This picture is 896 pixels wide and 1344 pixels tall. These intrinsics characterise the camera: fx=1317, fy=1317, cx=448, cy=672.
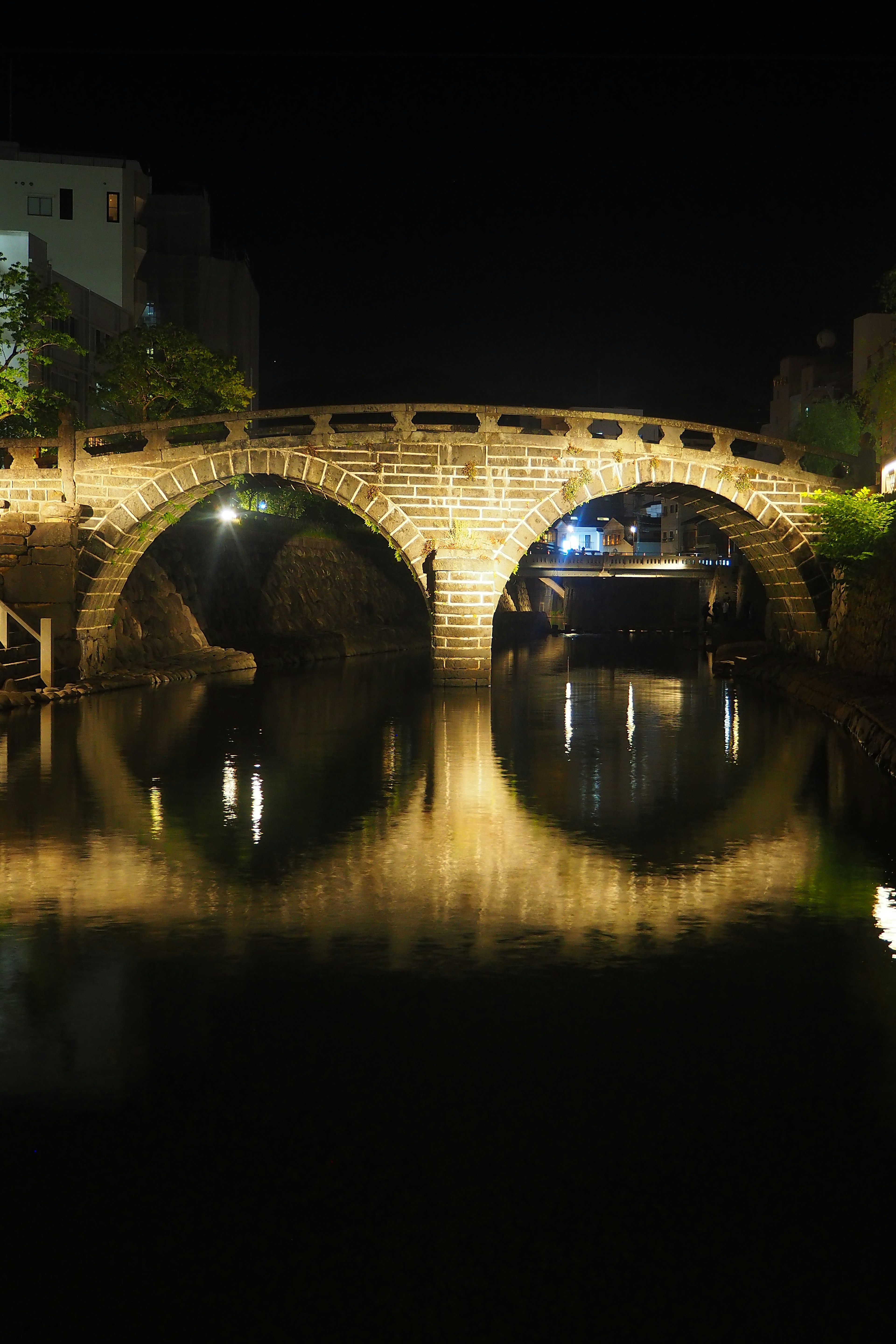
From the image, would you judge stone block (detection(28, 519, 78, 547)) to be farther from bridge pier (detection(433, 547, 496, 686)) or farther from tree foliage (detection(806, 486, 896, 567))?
tree foliage (detection(806, 486, 896, 567))

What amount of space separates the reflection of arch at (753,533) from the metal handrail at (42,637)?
9864 millimetres

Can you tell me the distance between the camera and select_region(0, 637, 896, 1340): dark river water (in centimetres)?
454

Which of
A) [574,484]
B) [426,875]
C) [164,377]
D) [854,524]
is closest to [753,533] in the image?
[854,524]

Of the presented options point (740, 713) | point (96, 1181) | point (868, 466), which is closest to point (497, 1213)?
point (96, 1181)

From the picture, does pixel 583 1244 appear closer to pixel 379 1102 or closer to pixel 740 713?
pixel 379 1102

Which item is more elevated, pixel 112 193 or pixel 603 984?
pixel 112 193

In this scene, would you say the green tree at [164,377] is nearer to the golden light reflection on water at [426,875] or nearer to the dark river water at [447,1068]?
the golden light reflection on water at [426,875]

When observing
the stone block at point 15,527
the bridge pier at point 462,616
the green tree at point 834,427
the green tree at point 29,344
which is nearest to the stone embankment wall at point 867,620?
the bridge pier at point 462,616

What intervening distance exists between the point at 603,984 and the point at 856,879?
4018 millimetres

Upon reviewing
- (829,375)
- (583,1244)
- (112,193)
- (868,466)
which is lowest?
(583,1244)

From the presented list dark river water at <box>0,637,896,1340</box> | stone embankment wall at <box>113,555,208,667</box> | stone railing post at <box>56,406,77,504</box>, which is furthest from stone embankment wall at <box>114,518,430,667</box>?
dark river water at <box>0,637,896,1340</box>

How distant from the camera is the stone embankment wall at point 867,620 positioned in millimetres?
26688

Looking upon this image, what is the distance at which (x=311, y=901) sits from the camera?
988 centimetres

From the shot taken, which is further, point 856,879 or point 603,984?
point 856,879
